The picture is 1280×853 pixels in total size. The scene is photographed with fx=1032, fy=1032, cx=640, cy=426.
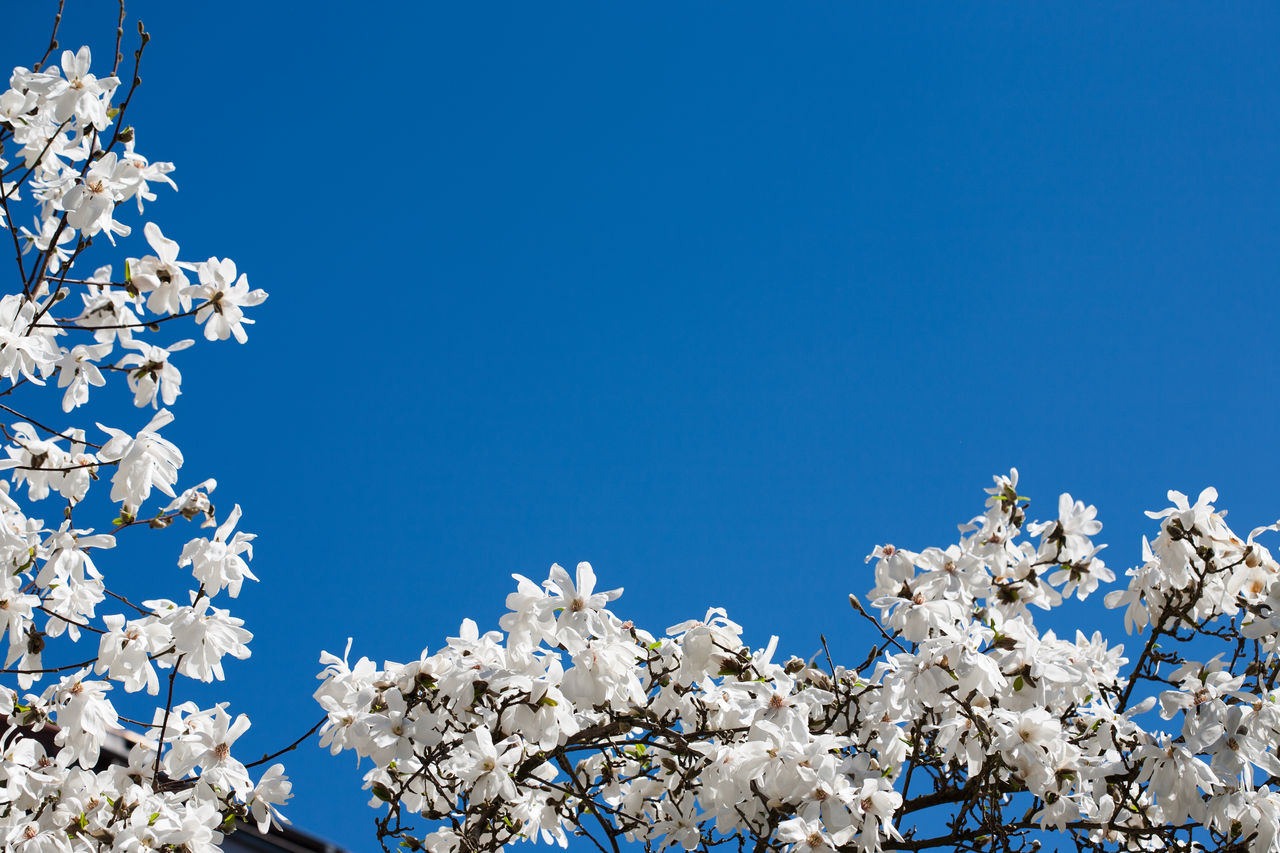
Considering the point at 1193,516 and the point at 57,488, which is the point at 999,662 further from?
the point at 57,488

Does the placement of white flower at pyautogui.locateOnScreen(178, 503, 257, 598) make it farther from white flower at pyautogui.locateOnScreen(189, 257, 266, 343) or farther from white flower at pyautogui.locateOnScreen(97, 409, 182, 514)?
white flower at pyautogui.locateOnScreen(189, 257, 266, 343)

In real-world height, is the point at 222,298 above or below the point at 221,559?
above

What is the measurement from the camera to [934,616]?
3.13m

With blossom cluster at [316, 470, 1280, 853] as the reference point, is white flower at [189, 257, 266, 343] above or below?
above

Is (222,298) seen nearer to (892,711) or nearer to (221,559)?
(221,559)

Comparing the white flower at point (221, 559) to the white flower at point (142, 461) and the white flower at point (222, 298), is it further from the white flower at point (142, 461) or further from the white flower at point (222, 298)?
the white flower at point (222, 298)

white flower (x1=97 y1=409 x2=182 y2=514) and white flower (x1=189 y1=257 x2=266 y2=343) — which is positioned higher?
white flower (x1=189 y1=257 x2=266 y2=343)

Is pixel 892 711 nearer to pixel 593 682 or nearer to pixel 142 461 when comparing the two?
pixel 593 682

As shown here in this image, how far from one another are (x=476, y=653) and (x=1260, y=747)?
7.57ft

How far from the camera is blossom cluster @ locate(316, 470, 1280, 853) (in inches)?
116

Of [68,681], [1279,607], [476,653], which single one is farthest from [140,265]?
[1279,607]

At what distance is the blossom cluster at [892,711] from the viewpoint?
2939 mm

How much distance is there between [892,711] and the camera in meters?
3.24

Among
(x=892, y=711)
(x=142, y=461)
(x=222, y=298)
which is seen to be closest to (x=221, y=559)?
(x=142, y=461)
